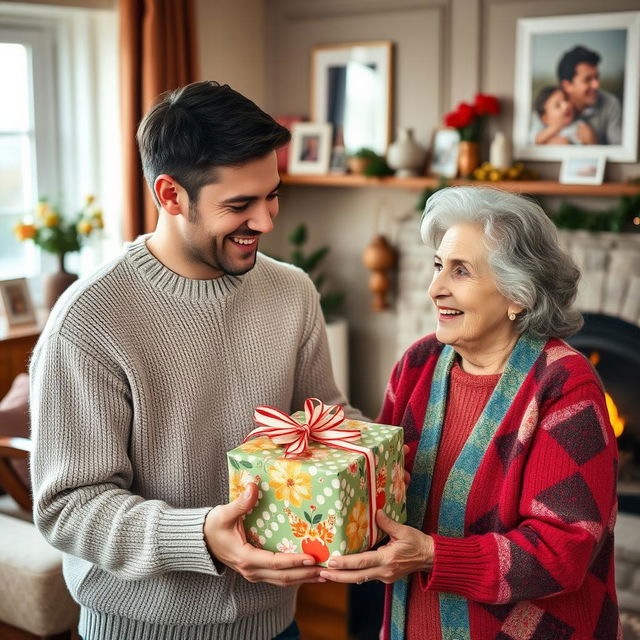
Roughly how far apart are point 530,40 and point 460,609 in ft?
8.60

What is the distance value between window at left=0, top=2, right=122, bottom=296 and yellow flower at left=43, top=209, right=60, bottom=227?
25 centimetres

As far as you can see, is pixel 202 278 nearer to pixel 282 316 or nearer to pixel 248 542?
pixel 282 316

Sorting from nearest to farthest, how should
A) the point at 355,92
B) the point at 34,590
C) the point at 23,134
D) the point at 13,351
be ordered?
1. the point at 34,590
2. the point at 13,351
3. the point at 23,134
4. the point at 355,92

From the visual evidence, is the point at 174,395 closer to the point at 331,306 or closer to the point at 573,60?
the point at 573,60

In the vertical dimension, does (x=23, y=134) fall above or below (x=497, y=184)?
above

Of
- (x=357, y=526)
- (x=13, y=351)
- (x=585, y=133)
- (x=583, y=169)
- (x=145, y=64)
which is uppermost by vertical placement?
(x=145, y=64)

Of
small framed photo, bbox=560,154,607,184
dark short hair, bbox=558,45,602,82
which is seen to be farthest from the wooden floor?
dark short hair, bbox=558,45,602,82

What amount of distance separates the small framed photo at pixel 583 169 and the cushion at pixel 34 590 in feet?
7.62

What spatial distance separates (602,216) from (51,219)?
2.17 meters

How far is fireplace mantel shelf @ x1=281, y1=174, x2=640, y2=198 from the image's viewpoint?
3418mm

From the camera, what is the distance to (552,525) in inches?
58.7

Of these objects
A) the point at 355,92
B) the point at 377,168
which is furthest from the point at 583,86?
the point at 355,92

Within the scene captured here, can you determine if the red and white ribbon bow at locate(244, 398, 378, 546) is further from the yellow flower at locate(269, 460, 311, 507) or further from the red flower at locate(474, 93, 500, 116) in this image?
the red flower at locate(474, 93, 500, 116)

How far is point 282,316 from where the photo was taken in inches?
70.0
